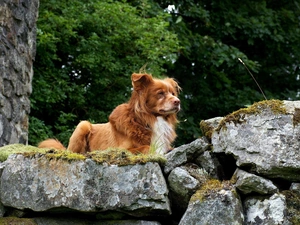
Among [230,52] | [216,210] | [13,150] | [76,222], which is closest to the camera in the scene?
[216,210]

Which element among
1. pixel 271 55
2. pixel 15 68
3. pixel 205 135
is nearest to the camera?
pixel 205 135

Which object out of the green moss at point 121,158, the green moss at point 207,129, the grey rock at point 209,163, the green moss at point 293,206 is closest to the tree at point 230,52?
the green moss at point 207,129

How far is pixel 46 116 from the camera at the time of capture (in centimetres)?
1102

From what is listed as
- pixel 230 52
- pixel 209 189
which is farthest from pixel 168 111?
pixel 230 52

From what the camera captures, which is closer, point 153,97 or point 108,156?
point 108,156

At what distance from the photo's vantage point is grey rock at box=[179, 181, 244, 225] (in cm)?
389

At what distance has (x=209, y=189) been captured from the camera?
400 centimetres

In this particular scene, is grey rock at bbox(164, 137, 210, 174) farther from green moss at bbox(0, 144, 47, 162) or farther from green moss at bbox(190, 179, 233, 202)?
green moss at bbox(0, 144, 47, 162)

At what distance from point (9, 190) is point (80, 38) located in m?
7.19

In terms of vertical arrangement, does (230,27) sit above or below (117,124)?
above

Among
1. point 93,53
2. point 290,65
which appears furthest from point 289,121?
point 290,65

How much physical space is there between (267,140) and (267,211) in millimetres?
426

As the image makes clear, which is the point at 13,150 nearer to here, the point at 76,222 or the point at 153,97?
the point at 76,222

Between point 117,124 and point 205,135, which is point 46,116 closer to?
point 117,124
